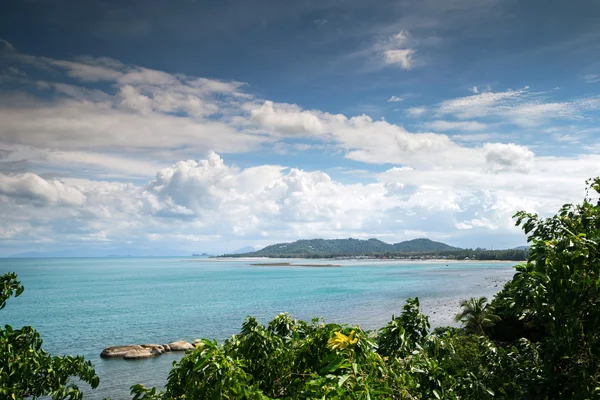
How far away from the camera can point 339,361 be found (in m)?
4.79

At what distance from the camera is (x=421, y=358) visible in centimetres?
747

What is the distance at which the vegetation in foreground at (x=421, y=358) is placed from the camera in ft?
17.3

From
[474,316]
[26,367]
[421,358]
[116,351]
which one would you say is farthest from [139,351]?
[421,358]

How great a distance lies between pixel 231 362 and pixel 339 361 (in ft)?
5.66

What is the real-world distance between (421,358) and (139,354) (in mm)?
43551

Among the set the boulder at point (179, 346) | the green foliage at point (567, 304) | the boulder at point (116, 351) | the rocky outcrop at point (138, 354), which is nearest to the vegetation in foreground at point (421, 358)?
the green foliage at point (567, 304)

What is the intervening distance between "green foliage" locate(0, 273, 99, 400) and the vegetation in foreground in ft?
0.06

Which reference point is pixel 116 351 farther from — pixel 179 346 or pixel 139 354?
pixel 179 346

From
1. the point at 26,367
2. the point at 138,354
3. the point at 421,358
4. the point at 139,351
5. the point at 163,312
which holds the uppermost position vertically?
the point at 421,358

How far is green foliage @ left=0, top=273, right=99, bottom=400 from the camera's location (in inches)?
305

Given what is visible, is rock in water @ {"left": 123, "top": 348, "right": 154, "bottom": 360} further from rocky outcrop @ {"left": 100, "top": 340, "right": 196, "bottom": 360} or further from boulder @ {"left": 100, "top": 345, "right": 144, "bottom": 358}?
boulder @ {"left": 100, "top": 345, "right": 144, "bottom": 358}

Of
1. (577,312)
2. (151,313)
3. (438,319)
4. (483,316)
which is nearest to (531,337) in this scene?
(483,316)

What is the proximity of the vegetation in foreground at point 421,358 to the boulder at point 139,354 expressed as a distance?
38.7m

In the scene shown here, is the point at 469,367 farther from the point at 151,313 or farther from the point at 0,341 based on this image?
the point at 151,313
